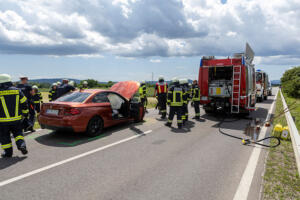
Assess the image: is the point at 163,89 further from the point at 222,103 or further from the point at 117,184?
the point at 117,184

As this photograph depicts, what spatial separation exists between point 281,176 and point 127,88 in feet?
19.6

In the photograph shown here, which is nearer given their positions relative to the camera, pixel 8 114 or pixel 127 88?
pixel 8 114

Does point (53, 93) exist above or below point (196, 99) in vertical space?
above

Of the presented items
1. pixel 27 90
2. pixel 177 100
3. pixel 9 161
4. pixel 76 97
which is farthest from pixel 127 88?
pixel 9 161

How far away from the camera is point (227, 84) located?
1054cm

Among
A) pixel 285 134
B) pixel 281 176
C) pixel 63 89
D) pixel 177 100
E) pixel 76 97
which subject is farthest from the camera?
pixel 63 89

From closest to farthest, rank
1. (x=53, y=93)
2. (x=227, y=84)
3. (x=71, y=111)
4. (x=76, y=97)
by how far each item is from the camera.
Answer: (x=71, y=111), (x=76, y=97), (x=53, y=93), (x=227, y=84)

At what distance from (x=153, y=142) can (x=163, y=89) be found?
4.59 m

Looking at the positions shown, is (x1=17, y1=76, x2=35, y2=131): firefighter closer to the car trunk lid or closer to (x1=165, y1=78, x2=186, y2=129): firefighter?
the car trunk lid

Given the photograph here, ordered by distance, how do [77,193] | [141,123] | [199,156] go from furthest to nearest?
[141,123] < [199,156] < [77,193]

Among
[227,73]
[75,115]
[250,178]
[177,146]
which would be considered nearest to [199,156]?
[177,146]

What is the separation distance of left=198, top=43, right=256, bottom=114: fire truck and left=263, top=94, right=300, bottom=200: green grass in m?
4.50

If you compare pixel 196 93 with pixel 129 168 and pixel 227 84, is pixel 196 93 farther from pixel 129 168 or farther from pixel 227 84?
pixel 129 168

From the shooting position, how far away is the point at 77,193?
316cm
